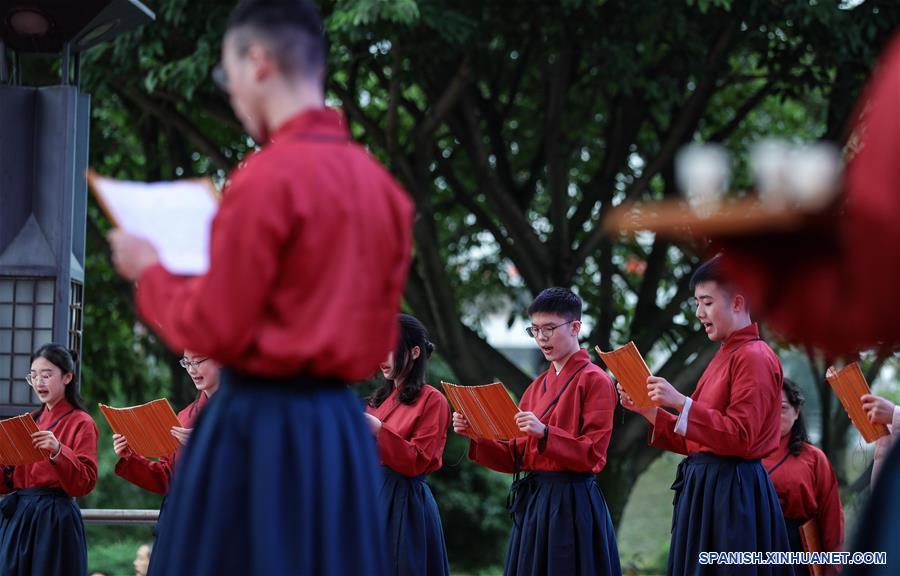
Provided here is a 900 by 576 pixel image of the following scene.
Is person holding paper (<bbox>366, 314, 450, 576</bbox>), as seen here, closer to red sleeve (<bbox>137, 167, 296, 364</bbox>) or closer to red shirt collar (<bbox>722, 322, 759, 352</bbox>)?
red shirt collar (<bbox>722, 322, 759, 352</bbox>)

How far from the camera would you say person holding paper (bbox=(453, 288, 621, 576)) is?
5629 millimetres

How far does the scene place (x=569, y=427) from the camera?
5.65m

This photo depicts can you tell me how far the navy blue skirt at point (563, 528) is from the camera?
5641 mm

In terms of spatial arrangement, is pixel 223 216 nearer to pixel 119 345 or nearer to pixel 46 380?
pixel 46 380

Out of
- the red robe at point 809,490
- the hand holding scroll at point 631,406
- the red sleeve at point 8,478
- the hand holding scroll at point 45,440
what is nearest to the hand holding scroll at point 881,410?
the hand holding scroll at point 631,406

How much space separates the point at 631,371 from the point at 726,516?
834 millimetres

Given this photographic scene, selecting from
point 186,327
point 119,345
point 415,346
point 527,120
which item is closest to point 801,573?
point 415,346

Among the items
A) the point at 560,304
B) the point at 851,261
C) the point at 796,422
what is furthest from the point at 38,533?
the point at 851,261

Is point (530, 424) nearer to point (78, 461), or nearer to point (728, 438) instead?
point (728, 438)

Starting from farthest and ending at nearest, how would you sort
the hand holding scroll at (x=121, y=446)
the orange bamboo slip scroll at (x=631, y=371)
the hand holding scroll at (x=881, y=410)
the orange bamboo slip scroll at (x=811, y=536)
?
the orange bamboo slip scroll at (x=811, y=536)
the hand holding scroll at (x=121, y=446)
the orange bamboo slip scroll at (x=631, y=371)
the hand holding scroll at (x=881, y=410)

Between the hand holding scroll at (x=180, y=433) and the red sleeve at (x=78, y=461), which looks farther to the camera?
the red sleeve at (x=78, y=461)

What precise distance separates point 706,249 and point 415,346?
3769mm

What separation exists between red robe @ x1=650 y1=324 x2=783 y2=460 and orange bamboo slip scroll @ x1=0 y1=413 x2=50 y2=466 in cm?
290

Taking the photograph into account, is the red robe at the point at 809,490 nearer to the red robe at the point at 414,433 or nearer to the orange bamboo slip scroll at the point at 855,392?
the orange bamboo slip scroll at the point at 855,392
